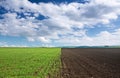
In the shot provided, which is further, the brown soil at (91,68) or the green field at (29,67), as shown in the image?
the brown soil at (91,68)

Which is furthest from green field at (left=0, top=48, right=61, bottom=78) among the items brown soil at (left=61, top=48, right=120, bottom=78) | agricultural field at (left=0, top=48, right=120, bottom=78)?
brown soil at (left=61, top=48, right=120, bottom=78)

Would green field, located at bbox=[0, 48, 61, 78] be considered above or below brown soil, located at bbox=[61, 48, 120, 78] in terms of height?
above

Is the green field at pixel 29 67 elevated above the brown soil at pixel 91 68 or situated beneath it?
elevated above

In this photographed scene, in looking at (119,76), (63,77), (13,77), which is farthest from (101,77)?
(13,77)

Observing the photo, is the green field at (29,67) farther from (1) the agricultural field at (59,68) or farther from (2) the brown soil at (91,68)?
(2) the brown soil at (91,68)

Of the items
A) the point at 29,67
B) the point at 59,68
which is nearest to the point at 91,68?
the point at 59,68

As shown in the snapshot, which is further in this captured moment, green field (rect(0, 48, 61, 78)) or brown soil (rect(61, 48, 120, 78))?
brown soil (rect(61, 48, 120, 78))

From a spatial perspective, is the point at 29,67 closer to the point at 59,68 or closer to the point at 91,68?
the point at 59,68

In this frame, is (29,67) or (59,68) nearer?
(59,68)

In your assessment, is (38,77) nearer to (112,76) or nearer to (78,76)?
(78,76)

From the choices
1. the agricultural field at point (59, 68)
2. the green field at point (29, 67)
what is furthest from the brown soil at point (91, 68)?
the green field at point (29, 67)

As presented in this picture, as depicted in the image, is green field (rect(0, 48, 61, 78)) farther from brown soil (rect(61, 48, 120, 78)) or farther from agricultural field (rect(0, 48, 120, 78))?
brown soil (rect(61, 48, 120, 78))

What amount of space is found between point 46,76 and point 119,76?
6.49m

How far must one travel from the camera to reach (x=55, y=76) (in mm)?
16578
